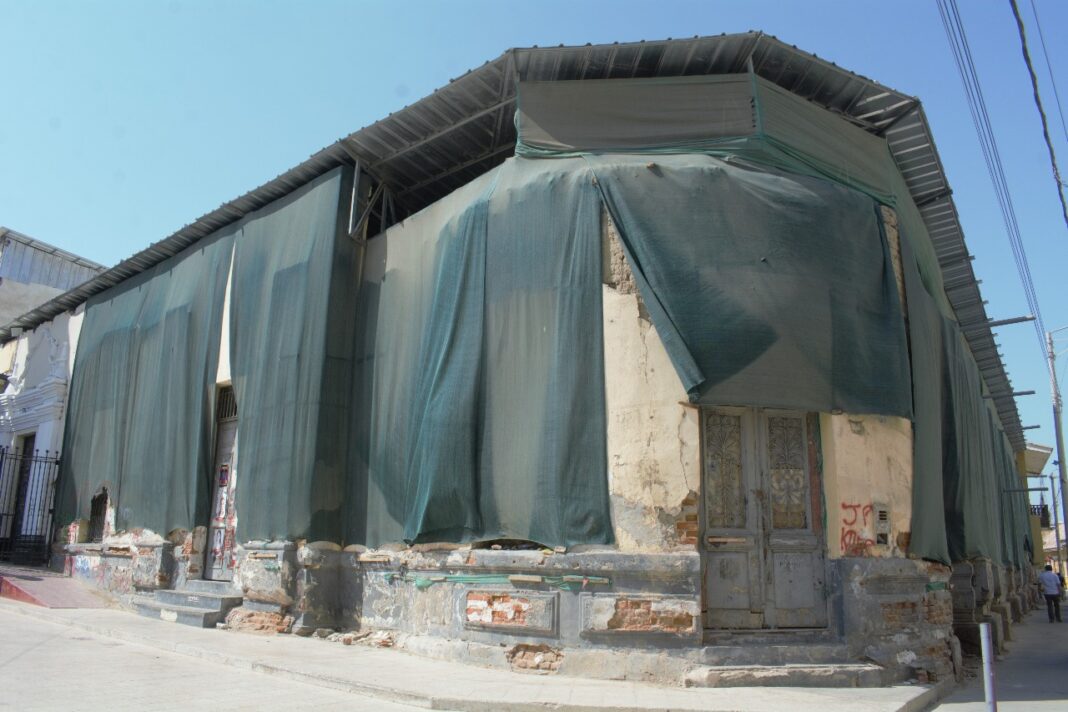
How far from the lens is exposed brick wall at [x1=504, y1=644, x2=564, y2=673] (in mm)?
7793

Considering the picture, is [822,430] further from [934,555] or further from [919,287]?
[919,287]

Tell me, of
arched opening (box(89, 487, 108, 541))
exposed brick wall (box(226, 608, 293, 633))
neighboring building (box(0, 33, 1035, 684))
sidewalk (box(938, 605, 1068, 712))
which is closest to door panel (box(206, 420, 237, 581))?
neighboring building (box(0, 33, 1035, 684))

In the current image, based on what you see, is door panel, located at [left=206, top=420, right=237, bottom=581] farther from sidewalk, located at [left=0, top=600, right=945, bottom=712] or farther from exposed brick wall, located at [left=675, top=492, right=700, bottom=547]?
exposed brick wall, located at [left=675, top=492, right=700, bottom=547]

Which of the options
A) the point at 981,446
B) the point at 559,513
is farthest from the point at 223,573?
the point at 981,446

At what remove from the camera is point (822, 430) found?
8.48m

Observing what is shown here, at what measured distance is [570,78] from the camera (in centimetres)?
970

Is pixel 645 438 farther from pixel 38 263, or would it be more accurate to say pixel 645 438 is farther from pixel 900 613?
pixel 38 263

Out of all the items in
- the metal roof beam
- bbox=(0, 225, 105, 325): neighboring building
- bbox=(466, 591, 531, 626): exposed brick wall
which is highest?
bbox=(0, 225, 105, 325): neighboring building

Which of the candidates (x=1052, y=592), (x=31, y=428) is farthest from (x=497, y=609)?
(x=1052, y=592)

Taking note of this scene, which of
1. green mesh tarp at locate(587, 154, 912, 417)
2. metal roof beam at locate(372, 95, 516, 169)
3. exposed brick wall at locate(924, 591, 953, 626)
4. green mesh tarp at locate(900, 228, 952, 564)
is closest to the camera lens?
green mesh tarp at locate(587, 154, 912, 417)

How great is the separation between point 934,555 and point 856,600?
66.2 inches

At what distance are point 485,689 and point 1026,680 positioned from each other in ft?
21.7

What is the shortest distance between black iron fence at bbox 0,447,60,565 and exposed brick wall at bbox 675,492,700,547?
1483 centimetres

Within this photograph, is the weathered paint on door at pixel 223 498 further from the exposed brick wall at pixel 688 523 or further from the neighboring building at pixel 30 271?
the neighboring building at pixel 30 271
